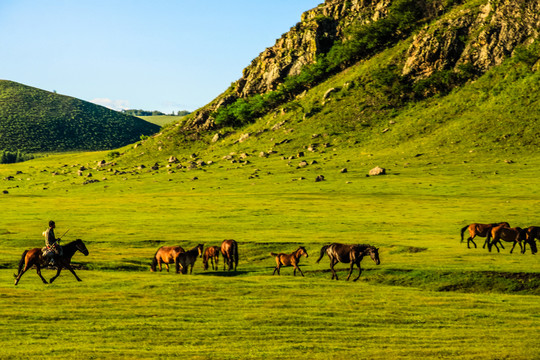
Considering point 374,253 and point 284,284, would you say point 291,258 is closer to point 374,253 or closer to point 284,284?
point 284,284

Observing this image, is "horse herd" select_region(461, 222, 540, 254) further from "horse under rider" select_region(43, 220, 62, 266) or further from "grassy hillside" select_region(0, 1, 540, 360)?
"horse under rider" select_region(43, 220, 62, 266)

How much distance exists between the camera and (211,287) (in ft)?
89.0

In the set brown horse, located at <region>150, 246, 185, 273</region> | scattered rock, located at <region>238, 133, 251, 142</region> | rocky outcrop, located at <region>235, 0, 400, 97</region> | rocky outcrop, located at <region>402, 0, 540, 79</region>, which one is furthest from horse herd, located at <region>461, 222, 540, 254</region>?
rocky outcrop, located at <region>235, 0, 400, 97</region>

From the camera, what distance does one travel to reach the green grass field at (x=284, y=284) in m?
17.8

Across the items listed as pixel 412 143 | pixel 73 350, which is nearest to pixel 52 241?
pixel 73 350

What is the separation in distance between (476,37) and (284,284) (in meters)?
128

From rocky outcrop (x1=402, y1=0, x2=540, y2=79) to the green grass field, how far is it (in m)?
61.8

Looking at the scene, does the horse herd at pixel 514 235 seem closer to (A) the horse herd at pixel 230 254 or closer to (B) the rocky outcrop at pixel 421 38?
(A) the horse herd at pixel 230 254

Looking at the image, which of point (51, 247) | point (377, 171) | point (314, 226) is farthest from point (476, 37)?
point (51, 247)

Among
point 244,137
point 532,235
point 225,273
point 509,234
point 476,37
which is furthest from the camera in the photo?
point 244,137

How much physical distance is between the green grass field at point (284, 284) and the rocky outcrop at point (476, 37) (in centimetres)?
6177

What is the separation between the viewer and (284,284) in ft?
93.6

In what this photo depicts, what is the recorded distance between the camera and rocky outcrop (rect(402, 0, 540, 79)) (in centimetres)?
13412

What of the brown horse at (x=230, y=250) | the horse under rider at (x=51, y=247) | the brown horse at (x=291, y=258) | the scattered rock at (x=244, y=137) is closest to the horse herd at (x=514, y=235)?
the brown horse at (x=291, y=258)
